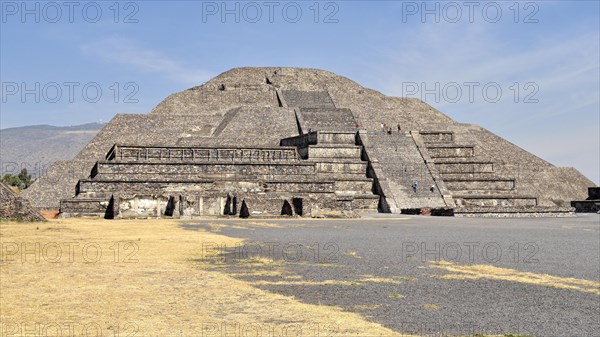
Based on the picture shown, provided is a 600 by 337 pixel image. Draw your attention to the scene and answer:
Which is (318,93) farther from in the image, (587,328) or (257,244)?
(587,328)

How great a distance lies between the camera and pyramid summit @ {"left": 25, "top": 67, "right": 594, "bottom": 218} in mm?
26312

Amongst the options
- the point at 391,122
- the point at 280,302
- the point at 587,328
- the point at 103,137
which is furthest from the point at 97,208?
the point at 391,122

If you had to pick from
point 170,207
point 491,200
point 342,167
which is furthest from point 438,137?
point 170,207

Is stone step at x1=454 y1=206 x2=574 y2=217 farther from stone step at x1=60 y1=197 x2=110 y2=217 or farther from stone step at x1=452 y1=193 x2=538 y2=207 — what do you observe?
stone step at x1=60 y1=197 x2=110 y2=217

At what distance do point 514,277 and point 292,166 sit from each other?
22715mm

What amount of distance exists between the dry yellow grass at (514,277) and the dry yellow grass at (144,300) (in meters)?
3.35

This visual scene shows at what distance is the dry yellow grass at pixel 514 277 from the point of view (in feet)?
27.7

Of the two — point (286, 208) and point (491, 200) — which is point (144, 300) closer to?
point (286, 208)

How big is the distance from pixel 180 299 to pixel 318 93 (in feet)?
154

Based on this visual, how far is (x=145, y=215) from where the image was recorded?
80.4ft

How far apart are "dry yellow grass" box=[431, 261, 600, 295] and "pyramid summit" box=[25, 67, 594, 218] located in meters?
15.7

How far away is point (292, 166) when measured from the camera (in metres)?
31.4

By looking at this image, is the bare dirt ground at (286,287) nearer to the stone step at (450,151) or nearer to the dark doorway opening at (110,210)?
the dark doorway opening at (110,210)

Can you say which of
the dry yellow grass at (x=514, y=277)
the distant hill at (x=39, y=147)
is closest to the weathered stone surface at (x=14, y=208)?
the dry yellow grass at (x=514, y=277)
